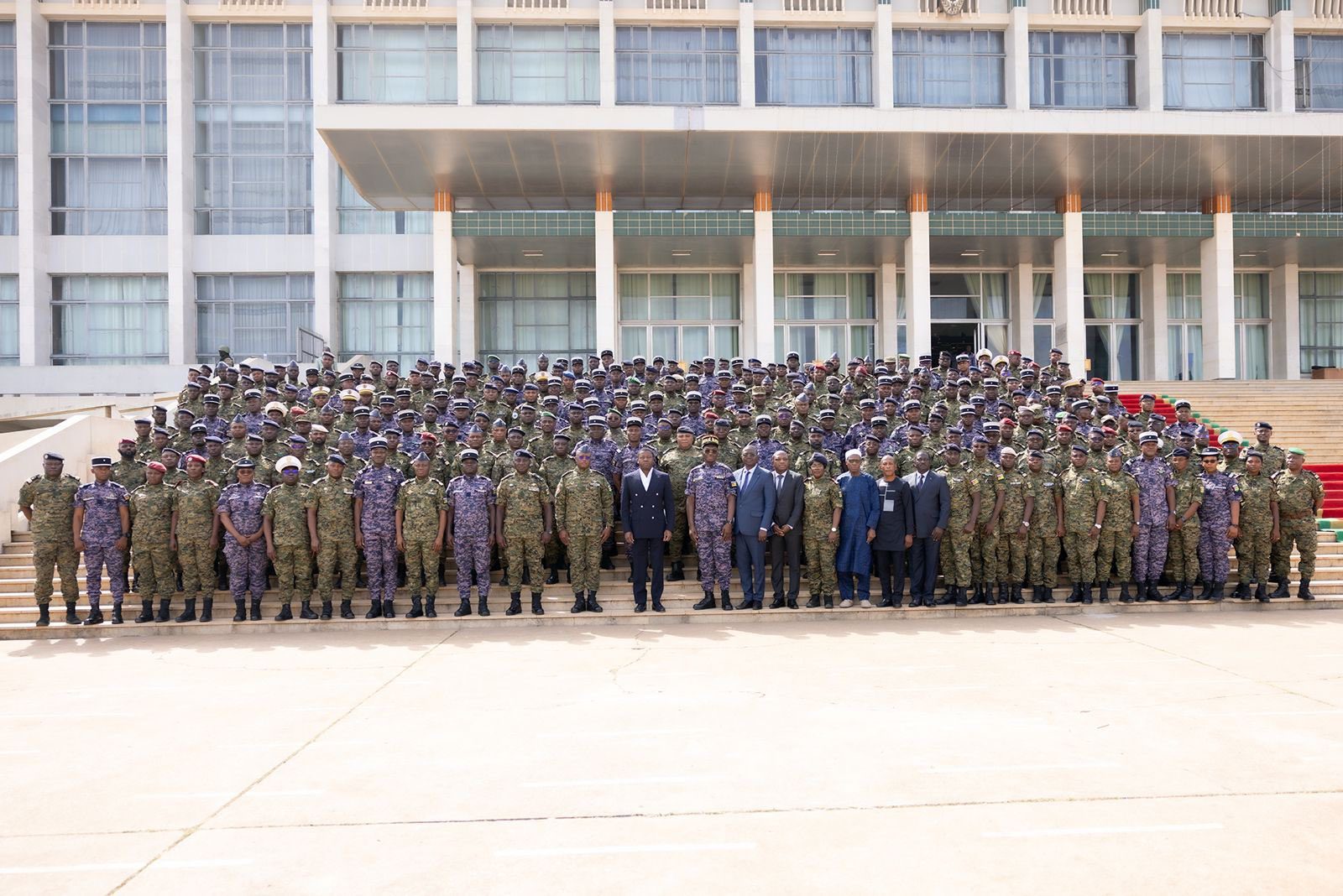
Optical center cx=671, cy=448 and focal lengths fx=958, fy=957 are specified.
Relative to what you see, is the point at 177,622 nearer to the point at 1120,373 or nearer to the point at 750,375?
the point at 750,375

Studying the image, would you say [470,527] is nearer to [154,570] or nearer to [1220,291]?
[154,570]

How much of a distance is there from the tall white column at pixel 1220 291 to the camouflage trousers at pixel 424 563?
796 inches

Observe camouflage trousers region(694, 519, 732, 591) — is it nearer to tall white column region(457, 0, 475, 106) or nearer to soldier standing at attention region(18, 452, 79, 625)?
A: soldier standing at attention region(18, 452, 79, 625)

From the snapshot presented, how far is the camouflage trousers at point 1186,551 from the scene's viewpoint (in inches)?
384

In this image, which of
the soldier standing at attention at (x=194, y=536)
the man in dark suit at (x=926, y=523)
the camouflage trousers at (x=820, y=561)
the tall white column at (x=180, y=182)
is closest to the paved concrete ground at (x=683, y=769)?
the soldier standing at attention at (x=194, y=536)

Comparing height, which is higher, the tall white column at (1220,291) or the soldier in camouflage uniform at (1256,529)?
the tall white column at (1220,291)

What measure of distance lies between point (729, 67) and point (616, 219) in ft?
21.5

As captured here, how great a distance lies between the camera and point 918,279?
22219 mm

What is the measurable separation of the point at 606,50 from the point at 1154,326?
1598 centimetres

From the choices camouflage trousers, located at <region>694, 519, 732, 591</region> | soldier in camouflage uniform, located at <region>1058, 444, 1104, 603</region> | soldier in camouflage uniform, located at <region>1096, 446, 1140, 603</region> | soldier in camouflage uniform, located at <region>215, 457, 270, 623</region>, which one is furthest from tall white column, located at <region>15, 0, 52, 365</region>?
soldier in camouflage uniform, located at <region>1096, 446, 1140, 603</region>

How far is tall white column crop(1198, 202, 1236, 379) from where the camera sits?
22.5 meters

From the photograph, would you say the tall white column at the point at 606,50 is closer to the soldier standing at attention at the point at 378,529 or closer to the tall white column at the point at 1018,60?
the tall white column at the point at 1018,60

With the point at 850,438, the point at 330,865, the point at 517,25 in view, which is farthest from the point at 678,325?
the point at 330,865

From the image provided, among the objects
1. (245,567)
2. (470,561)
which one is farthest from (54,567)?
(470,561)
